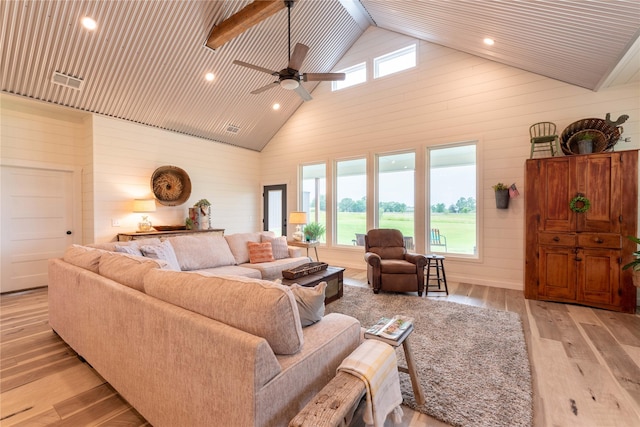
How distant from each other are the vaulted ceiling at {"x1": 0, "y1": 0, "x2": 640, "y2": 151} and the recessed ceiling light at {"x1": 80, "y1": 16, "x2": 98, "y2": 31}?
4cm

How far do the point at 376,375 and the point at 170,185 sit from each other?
5943 mm

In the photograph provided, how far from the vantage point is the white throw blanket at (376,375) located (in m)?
1.26

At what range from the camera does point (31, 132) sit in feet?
15.3

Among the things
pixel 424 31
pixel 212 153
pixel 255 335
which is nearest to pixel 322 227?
pixel 212 153

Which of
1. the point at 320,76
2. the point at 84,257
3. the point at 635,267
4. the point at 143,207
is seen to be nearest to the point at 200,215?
the point at 143,207

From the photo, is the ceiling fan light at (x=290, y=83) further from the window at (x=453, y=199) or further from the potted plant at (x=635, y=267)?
the potted plant at (x=635, y=267)

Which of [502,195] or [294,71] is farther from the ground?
[294,71]

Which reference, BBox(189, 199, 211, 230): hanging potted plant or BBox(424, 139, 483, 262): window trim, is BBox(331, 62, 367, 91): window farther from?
BBox(189, 199, 211, 230): hanging potted plant

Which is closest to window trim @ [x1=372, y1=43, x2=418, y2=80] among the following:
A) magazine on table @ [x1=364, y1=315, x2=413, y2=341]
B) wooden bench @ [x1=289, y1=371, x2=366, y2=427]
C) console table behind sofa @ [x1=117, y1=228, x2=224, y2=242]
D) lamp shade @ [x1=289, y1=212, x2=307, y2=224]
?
lamp shade @ [x1=289, y1=212, x2=307, y2=224]

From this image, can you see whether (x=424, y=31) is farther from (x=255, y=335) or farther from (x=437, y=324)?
(x=255, y=335)

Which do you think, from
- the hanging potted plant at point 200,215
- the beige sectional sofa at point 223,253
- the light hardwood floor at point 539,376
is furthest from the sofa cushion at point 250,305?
the hanging potted plant at point 200,215

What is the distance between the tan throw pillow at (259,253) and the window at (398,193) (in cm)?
262

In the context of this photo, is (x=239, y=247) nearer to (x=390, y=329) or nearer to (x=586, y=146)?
(x=390, y=329)

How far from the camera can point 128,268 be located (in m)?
2.00
